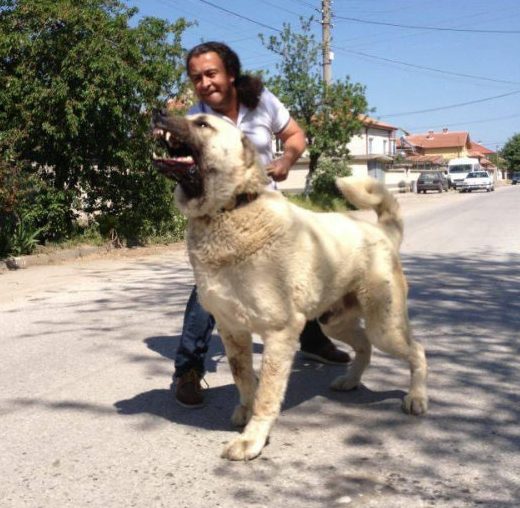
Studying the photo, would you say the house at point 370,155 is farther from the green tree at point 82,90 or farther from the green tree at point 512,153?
the green tree at point 512,153

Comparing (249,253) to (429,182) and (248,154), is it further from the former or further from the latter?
(429,182)

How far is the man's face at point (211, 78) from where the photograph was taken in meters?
3.82

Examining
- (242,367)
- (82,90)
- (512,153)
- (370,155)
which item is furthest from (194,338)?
(512,153)

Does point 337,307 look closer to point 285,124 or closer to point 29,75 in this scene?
point 285,124

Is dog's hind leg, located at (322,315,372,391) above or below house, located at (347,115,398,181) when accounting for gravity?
below

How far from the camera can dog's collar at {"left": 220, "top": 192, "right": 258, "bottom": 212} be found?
10.5 feet

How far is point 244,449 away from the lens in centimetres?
326

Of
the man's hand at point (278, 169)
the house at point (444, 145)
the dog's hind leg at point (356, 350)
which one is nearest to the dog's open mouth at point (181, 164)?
the man's hand at point (278, 169)

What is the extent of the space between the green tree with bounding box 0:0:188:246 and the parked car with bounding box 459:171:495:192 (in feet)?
129

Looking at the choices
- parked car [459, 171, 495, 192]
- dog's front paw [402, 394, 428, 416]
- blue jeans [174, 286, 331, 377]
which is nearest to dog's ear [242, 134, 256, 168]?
blue jeans [174, 286, 331, 377]

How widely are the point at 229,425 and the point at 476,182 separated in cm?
4843

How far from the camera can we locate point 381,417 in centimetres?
389

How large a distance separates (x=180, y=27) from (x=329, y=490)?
12157 mm

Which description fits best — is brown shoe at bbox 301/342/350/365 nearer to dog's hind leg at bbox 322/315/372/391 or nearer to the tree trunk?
dog's hind leg at bbox 322/315/372/391
